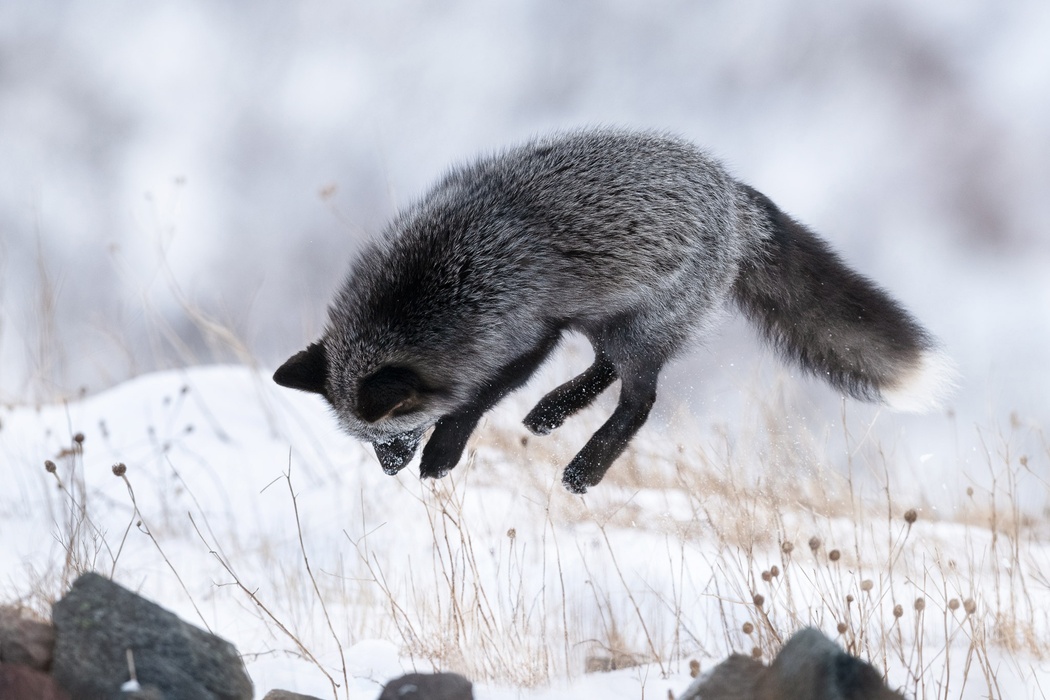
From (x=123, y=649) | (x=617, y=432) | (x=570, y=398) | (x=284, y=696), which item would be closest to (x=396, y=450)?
(x=570, y=398)

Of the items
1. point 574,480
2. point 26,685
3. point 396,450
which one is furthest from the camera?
point 574,480

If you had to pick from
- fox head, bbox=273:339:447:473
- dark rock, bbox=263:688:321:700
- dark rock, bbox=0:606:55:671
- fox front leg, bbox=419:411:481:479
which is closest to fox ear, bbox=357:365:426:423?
fox head, bbox=273:339:447:473

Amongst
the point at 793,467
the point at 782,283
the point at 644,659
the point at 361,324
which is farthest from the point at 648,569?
the point at 361,324

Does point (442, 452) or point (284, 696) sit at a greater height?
point (442, 452)

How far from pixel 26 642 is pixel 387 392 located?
1.35 m

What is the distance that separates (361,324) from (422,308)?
250 mm

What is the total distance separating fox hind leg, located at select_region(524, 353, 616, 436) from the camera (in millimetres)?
3795

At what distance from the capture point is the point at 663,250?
3346 mm

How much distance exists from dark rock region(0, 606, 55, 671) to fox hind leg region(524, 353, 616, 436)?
6.87 ft

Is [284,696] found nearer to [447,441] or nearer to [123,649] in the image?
[123,649]

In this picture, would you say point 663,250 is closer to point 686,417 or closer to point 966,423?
point 686,417

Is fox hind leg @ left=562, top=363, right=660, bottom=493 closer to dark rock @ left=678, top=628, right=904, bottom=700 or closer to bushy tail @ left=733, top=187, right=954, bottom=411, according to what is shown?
bushy tail @ left=733, top=187, right=954, bottom=411

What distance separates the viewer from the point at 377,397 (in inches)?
120

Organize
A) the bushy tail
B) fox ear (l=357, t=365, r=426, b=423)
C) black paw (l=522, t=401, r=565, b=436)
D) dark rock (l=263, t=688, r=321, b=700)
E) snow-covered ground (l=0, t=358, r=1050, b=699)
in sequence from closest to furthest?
dark rock (l=263, t=688, r=321, b=700)
snow-covered ground (l=0, t=358, r=1050, b=699)
fox ear (l=357, t=365, r=426, b=423)
the bushy tail
black paw (l=522, t=401, r=565, b=436)
